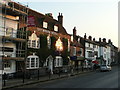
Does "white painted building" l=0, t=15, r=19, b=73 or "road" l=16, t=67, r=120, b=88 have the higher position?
"white painted building" l=0, t=15, r=19, b=73

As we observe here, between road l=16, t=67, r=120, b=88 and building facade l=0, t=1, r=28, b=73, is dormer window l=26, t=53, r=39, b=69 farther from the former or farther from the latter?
road l=16, t=67, r=120, b=88

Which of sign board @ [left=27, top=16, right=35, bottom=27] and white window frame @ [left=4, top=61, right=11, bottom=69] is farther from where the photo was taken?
sign board @ [left=27, top=16, right=35, bottom=27]

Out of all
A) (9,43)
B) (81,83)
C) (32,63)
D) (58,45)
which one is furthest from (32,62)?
(81,83)

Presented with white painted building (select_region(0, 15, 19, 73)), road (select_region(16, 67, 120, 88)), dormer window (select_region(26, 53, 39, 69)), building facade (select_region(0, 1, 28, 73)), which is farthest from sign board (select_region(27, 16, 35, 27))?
road (select_region(16, 67, 120, 88))

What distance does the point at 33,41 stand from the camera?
2642 cm

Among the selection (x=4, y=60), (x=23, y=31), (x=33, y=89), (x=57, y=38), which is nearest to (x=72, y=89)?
(x=33, y=89)

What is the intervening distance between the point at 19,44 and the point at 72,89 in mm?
11352

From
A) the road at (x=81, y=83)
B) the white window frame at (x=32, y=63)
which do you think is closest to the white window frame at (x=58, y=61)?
the white window frame at (x=32, y=63)

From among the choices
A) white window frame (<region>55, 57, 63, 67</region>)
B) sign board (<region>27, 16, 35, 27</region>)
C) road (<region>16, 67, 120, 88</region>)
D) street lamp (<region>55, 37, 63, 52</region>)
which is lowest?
road (<region>16, 67, 120, 88</region>)

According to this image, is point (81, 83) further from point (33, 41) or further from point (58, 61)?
point (58, 61)

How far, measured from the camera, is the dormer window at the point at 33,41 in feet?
83.7

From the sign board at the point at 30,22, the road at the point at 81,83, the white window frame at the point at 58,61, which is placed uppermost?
the sign board at the point at 30,22

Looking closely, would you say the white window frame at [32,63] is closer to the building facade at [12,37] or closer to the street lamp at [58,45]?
the building facade at [12,37]

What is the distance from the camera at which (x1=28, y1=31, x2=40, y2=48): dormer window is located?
25.5 meters
